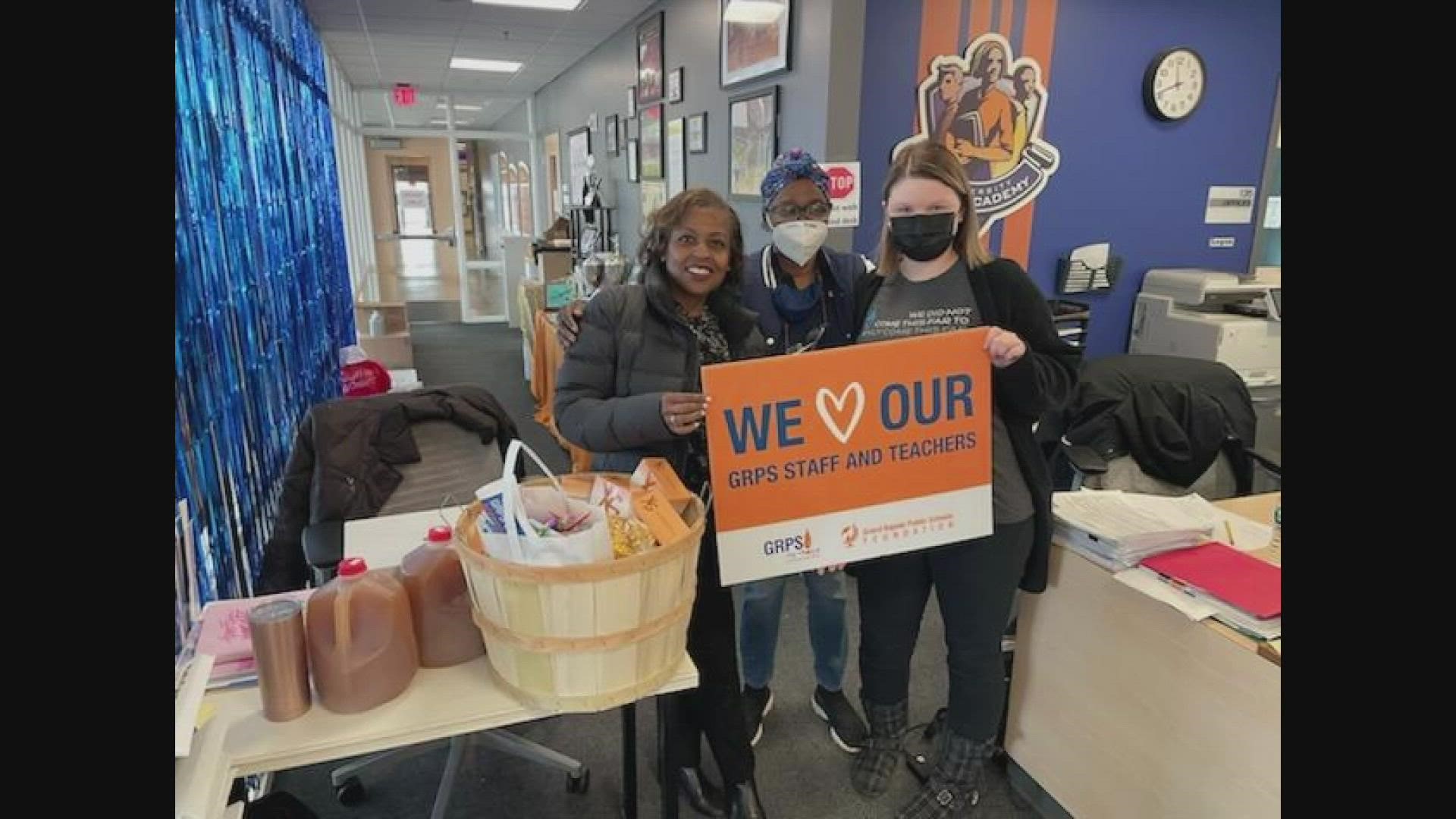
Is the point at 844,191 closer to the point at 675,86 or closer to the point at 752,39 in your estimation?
the point at 752,39

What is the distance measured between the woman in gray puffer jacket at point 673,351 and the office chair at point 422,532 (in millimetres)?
623

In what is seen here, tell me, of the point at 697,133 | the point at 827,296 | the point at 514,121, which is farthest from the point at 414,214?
the point at 827,296

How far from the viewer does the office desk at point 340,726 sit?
1.01 m

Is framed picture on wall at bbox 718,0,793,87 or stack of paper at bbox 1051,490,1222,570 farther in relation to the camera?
framed picture on wall at bbox 718,0,793,87

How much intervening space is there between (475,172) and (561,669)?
66.1ft

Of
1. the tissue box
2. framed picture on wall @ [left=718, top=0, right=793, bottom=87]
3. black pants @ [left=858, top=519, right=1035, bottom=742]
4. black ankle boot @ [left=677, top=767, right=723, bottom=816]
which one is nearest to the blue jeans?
black pants @ [left=858, top=519, right=1035, bottom=742]

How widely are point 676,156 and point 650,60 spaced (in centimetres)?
87

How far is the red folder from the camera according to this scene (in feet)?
4.72

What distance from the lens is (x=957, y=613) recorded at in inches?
68.1

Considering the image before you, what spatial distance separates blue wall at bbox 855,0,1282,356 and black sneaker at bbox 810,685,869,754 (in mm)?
1967

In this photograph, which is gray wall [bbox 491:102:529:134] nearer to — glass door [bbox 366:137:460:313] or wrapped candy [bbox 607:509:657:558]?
glass door [bbox 366:137:460:313]

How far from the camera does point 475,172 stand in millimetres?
19266

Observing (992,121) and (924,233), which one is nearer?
(924,233)
